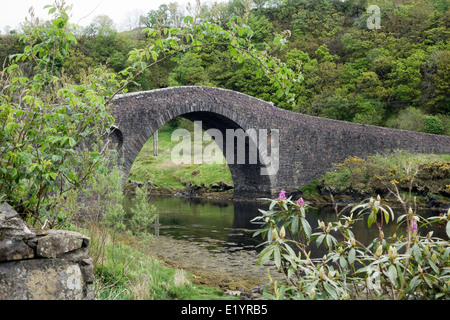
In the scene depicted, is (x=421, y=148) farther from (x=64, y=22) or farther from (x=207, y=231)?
(x=64, y=22)

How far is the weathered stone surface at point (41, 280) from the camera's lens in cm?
298

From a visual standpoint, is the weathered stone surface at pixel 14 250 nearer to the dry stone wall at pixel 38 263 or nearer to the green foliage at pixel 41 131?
the dry stone wall at pixel 38 263

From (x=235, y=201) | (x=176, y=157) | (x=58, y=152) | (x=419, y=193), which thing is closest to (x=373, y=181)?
(x=419, y=193)

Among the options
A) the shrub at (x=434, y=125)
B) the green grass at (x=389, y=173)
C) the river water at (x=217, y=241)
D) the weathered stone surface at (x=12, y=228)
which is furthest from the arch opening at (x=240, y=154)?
the weathered stone surface at (x=12, y=228)

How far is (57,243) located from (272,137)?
18.6 m

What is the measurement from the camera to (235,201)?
22.4 metres

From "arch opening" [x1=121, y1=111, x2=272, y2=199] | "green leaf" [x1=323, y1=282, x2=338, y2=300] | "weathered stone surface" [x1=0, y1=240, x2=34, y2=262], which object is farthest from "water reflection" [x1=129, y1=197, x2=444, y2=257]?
"weathered stone surface" [x1=0, y1=240, x2=34, y2=262]

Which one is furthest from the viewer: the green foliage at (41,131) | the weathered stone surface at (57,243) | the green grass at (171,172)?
the green grass at (171,172)

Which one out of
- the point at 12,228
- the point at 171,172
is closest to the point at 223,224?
the point at 12,228

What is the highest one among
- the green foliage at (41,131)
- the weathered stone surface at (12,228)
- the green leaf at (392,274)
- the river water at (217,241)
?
the green foliage at (41,131)

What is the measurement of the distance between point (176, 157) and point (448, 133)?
18539 millimetres

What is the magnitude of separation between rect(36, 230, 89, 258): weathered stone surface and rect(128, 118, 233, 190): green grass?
20.8 metres

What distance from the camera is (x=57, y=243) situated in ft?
10.5

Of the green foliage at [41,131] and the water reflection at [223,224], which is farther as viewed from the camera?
the water reflection at [223,224]
